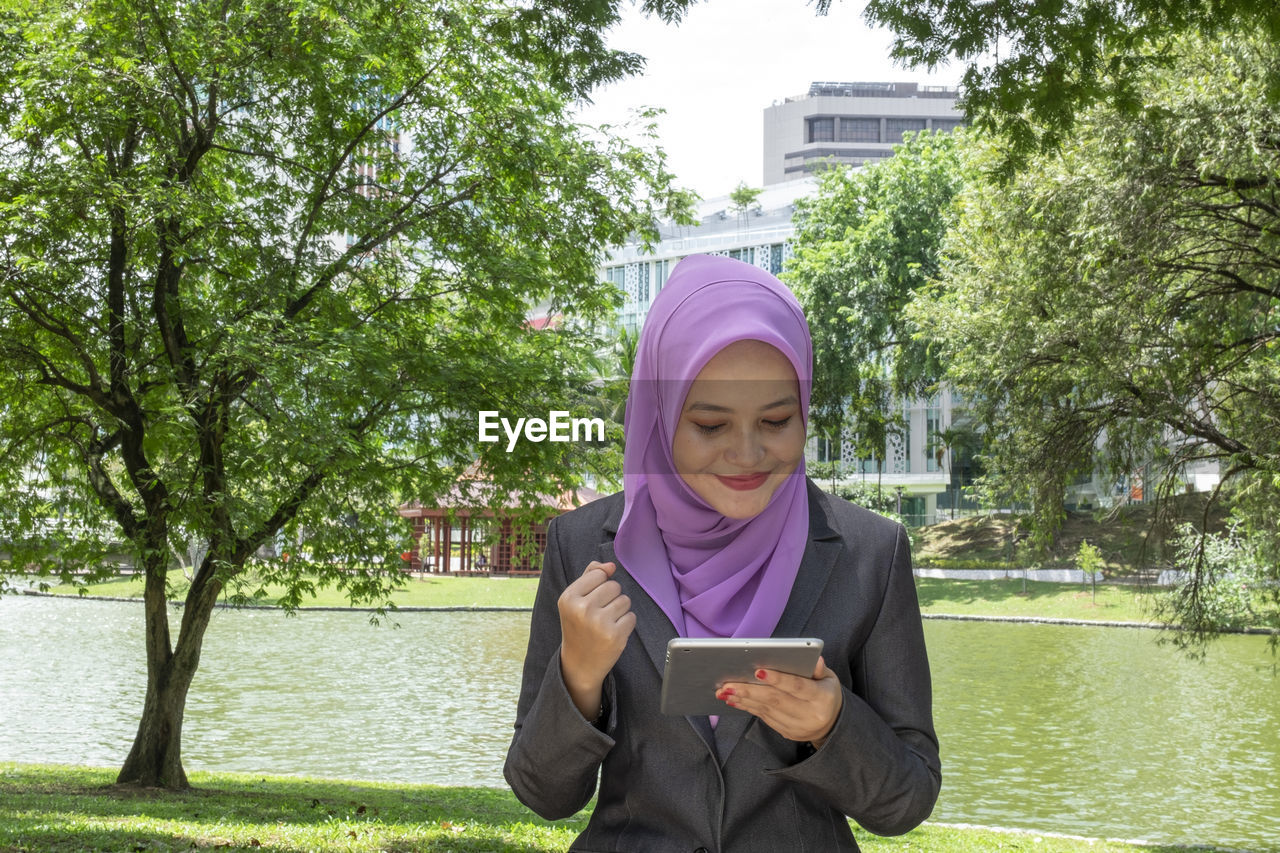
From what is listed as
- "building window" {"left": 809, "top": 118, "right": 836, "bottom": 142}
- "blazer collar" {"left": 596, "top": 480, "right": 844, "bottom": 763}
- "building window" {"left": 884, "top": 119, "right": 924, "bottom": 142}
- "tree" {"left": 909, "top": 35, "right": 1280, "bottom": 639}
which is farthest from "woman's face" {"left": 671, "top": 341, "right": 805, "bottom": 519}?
"building window" {"left": 809, "top": 118, "right": 836, "bottom": 142}

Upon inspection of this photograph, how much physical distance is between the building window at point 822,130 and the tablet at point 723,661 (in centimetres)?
11537

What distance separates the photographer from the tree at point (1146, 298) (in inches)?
433

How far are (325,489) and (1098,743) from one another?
10.8 m

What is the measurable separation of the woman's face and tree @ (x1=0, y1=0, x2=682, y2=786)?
25.3 feet

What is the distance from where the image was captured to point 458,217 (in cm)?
1138

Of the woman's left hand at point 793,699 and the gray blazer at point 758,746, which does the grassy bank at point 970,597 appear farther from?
the woman's left hand at point 793,699

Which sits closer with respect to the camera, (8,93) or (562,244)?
(8,93)

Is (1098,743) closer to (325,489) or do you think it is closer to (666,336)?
(325,489)

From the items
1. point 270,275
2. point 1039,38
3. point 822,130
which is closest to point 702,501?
point 1039,38

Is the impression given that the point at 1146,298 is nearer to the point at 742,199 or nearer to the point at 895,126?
the point at 742,199

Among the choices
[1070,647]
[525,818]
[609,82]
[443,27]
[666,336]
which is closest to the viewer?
[666,336]

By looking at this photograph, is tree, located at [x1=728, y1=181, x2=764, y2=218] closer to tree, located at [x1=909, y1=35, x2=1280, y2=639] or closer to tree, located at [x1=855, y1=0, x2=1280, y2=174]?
tree, located at [x1=909, y1=35, x2=1280, y2=639]

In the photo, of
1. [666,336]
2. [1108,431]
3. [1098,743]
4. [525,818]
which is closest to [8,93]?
[525,818]

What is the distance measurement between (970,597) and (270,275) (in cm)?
3171
